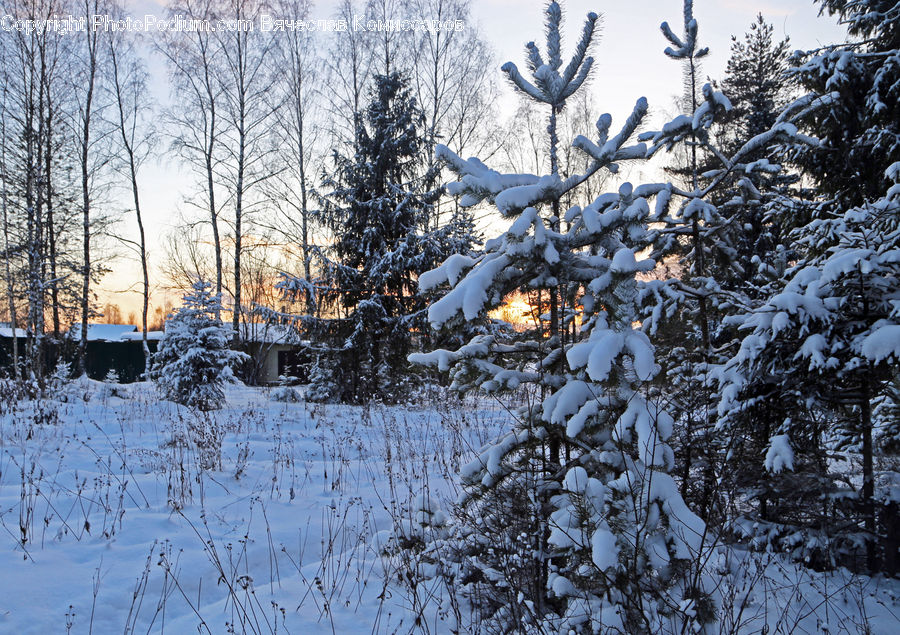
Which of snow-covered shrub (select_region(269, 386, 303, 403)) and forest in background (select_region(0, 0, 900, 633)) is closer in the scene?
forest in background (select_region(0, 0, 900, 633))

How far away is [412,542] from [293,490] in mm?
1646

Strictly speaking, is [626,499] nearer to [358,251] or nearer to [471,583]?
[471,583]

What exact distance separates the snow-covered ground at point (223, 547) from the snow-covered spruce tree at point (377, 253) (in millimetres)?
5176

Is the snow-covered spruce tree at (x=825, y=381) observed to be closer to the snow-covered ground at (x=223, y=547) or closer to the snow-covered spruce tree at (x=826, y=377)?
the snow-covered spruce tree at (x=826, y=377)

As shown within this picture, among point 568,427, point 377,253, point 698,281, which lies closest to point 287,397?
point 377,253

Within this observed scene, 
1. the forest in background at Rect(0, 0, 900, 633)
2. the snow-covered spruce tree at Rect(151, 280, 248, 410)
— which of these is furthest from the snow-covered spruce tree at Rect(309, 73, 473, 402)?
the forest in background at Rect(0, 0, 900, 633)

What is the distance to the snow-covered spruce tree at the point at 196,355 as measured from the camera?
9703mm

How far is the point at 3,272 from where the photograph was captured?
1554 centimetres

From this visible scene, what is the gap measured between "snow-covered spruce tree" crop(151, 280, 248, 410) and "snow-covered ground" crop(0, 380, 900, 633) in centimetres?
292

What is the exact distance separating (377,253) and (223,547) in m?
8.98

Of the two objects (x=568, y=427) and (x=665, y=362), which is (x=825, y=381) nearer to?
(x=665, y=362)

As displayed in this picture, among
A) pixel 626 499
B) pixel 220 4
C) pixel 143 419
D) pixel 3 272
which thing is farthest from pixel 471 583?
pixel 220 4

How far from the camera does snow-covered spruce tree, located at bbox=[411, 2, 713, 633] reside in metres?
2.25

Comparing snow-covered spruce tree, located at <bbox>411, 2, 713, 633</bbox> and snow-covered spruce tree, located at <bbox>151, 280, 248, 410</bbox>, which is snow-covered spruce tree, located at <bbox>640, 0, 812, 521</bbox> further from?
snow-covered spruce tree, located at <bbox>151, 280, 248, 410</bbox>
